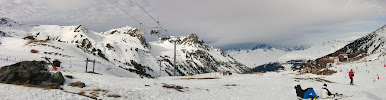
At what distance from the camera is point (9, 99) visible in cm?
1141

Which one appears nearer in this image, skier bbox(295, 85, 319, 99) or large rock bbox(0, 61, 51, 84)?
large rock bbox(0, 61, 51, 84)

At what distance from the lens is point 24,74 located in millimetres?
17641

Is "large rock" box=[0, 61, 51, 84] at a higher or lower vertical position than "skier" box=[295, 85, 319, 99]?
higher

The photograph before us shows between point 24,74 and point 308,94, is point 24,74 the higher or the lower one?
the higher one

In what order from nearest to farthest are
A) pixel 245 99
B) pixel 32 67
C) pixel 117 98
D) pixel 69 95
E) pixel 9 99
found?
1. pixel 9 99
2. pixel 69 95
3. pixel 117 98
4. pixel 32 67
5. pixel 245 99

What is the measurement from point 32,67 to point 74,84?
13.3 feet

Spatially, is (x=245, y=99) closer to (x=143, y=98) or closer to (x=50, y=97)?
(x=143, y=98)

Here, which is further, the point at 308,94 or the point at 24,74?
the point at 308,94

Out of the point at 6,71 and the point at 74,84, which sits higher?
the point at 6,71

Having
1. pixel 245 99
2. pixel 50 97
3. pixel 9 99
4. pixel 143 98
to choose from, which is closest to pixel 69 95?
pixel 50 97

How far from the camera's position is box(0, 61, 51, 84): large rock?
664 inches

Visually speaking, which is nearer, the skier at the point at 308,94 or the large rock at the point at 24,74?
the large rock at the point at 24,74

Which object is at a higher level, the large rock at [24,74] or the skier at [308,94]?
the large rock at [24,74]

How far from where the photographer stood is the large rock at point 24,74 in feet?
55.4
